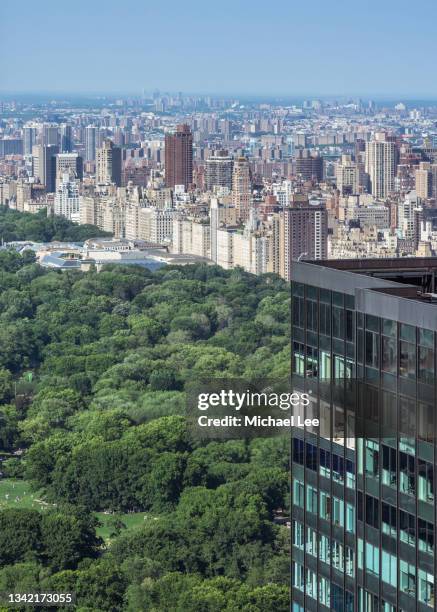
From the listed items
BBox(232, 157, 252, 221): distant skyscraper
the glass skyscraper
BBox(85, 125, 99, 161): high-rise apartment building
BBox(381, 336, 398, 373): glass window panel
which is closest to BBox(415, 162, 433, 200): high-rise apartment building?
BBox(232, 157, 252, 221): distant skyscraper

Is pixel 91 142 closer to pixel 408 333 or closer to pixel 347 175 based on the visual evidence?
pixel 347 175

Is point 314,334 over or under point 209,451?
over

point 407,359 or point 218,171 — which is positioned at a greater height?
point 407,359

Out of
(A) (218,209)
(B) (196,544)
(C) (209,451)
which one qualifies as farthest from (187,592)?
(A) (218,209)

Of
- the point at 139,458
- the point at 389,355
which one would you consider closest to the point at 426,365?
the point at 389,355

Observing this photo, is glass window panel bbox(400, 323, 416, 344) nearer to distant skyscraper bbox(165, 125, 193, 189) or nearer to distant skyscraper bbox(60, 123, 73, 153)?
distant skyscraper bbox(165, 125, 193, 189)

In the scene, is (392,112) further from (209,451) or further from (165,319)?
(209,451)

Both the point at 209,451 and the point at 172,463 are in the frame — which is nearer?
the point at 172,463
